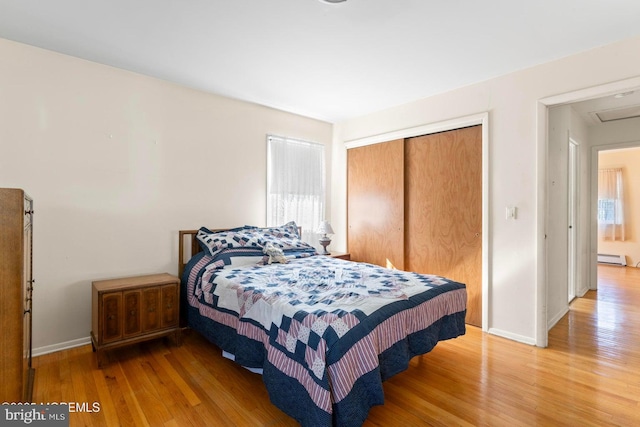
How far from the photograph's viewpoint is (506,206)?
3.08m

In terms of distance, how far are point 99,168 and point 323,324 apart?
99.0 inches

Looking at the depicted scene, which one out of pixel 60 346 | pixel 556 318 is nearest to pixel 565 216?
pixel 556 318

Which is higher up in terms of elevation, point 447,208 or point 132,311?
point 447,208

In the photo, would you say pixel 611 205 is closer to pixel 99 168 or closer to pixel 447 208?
pixel 447 208

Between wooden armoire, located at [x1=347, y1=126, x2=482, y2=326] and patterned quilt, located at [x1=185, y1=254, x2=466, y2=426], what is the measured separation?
3.30 feet

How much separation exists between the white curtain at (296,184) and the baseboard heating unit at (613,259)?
609cm

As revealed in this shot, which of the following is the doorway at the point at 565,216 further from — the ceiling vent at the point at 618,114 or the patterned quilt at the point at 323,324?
the patterned quilt at the point at 323,324

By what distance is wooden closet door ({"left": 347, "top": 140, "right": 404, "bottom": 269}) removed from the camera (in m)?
3.98

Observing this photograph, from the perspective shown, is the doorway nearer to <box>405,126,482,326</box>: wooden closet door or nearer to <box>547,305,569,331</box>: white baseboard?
<box>547,305,569,331</box>: white baseboard

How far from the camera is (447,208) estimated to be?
139 inches

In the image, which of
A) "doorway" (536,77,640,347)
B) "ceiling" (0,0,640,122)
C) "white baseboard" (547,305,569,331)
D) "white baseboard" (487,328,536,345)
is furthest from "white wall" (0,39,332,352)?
"white baseboard" (547,305,569,331)

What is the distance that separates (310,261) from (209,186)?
1382mm

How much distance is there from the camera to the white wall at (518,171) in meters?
2.76

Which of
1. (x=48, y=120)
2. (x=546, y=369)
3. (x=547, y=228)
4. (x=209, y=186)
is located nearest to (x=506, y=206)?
(x=547, y=228)
